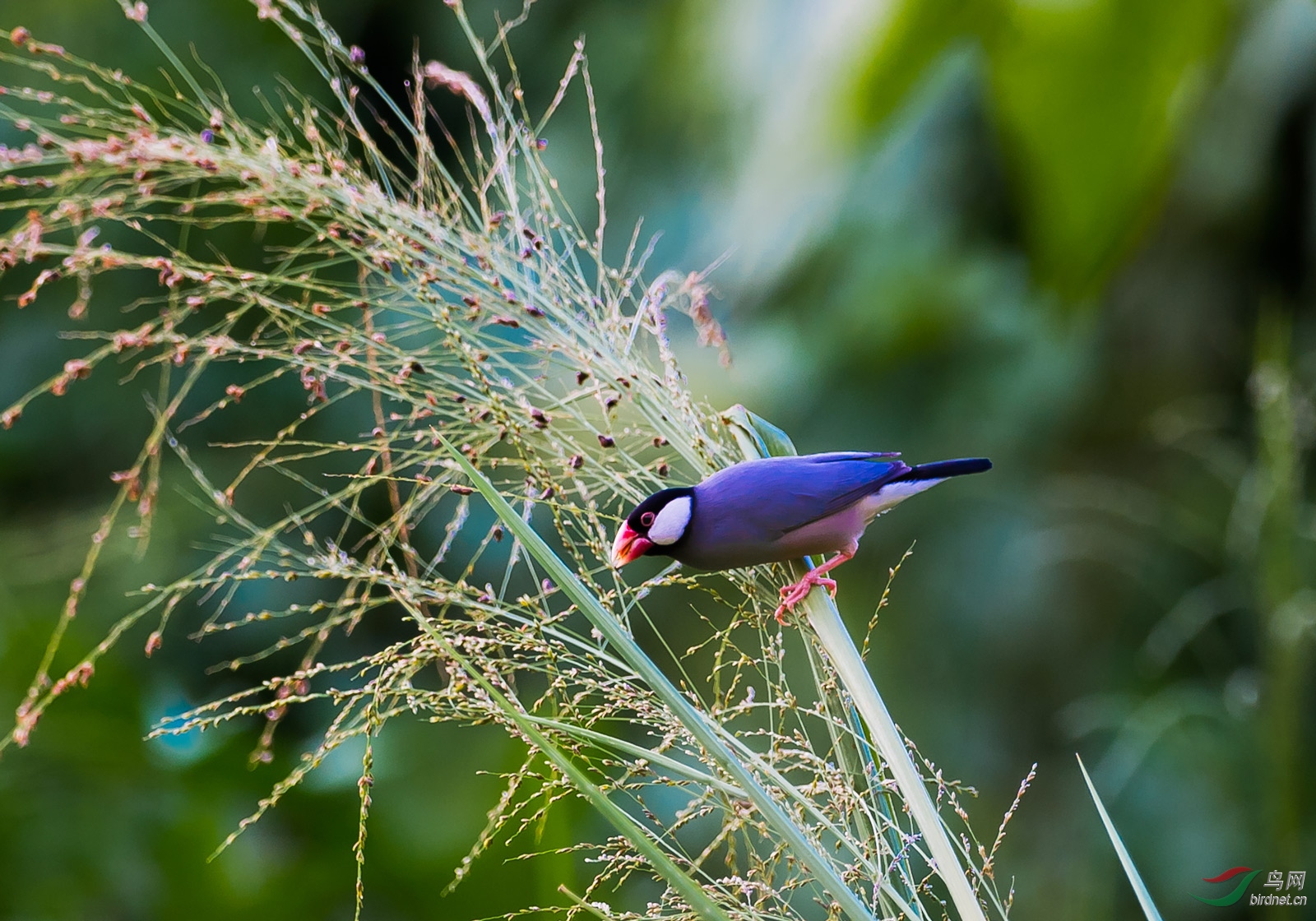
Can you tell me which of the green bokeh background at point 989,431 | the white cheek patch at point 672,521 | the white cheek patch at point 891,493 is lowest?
the green bokeh background at point 989,431

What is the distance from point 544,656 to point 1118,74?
2.64 ft

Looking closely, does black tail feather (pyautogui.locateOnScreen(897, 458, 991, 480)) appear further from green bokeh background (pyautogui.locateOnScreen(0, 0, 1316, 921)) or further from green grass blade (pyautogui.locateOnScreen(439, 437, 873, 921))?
green bokeh background (pyautogui.locateOnScreen(0, 0, 1316, 921))

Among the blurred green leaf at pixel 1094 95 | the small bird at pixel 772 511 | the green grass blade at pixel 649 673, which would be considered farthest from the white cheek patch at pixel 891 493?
the blurred green leaf at pixel 1094 95

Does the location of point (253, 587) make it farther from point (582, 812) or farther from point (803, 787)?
point (803, 787)

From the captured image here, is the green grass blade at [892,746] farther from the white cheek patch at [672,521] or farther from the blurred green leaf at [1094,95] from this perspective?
the blurred green leaf at [1094,95]

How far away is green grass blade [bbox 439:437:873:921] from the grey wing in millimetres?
147

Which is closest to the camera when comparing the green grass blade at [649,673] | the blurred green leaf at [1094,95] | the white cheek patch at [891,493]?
the green grass blade at [649,673]

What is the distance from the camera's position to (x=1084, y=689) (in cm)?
157

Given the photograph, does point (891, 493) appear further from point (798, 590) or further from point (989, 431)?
point (989, 431)

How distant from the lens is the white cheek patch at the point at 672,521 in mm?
555

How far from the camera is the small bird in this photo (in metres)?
0.55

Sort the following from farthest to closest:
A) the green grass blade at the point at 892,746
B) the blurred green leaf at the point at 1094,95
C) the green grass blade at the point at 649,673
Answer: the blurred green leaf at the point at 1094,95, the green grass blade at the point at 892,746, the green grass blade at the point at 649,673

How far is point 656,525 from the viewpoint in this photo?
0.56 m

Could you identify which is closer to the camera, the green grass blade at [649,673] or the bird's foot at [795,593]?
the green grass blade at [649,673]
